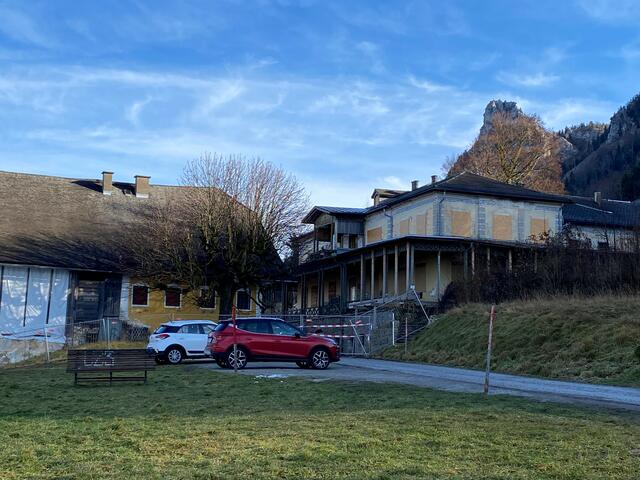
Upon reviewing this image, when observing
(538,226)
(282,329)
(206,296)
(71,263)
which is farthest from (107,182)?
(282,329)

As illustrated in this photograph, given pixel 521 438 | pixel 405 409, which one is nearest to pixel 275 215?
pixel 405 409

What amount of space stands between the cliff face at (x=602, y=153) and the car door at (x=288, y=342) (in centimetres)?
8824

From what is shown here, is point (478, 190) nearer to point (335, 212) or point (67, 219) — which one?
point (335, 212)

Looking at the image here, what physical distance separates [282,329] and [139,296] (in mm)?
23287

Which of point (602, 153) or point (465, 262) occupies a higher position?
point (602, 153)

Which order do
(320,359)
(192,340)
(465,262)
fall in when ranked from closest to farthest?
(320,359)
(192,340)
(465,262)

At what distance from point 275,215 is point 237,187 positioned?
2659mm

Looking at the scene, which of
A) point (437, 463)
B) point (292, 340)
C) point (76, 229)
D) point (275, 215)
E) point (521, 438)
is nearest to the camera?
point (437, 463)

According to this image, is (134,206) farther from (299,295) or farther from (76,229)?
(299,295)

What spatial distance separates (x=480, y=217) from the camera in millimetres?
45906

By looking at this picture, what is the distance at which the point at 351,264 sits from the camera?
4991 centimetres

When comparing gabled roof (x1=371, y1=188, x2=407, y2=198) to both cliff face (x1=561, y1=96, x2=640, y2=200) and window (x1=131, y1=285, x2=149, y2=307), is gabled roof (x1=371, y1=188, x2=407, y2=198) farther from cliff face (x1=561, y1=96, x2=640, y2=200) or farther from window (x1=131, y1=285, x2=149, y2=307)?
cliff face (x1=561, y1=96, x2=640, y2=200)

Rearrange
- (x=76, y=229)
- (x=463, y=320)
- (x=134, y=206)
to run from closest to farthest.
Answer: (x=463, y=320) → (x=76, y=229) → (x=134, y=206)

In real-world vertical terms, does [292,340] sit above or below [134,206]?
below
